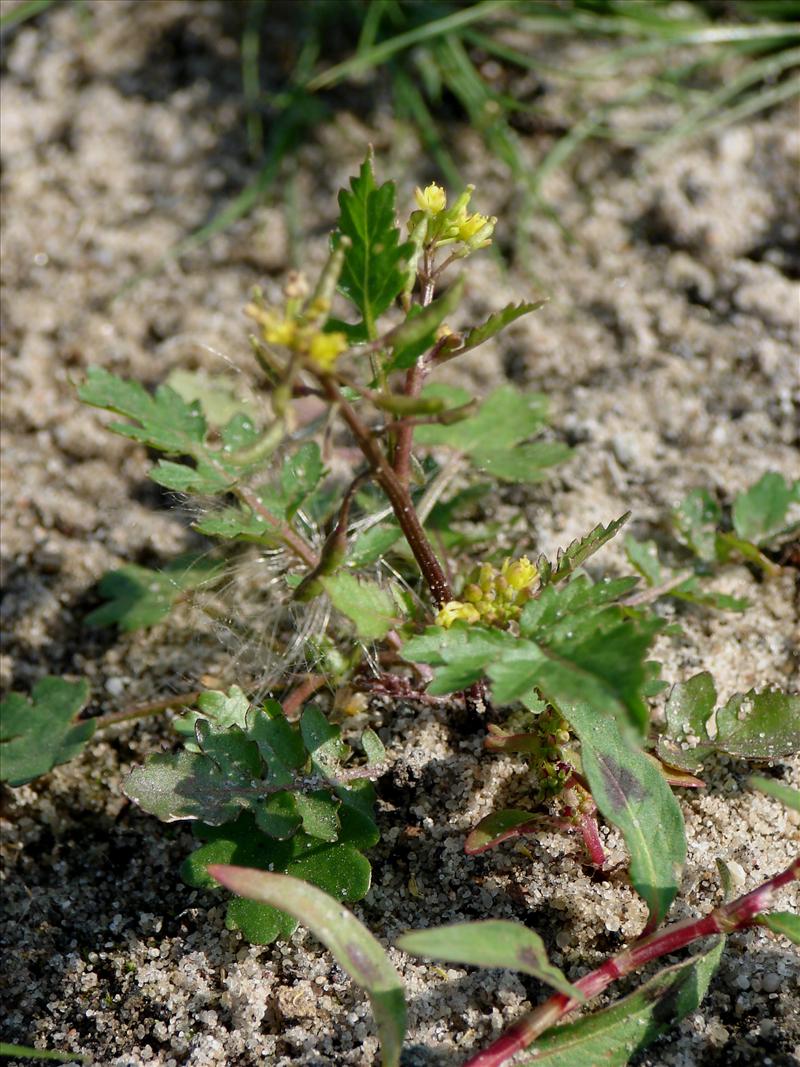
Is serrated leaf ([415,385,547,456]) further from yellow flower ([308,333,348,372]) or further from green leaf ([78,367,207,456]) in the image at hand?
yellow flower ([308,333,348,372])

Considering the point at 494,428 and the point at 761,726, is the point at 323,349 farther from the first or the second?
the point at 761,726

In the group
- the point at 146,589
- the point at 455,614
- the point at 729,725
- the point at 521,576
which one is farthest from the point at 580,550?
the point at 146,589

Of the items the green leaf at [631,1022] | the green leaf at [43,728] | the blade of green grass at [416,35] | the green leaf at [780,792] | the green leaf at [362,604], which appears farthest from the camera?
the blade of green grass at [416,35]

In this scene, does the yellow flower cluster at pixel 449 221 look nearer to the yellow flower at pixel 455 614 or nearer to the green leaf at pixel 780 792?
the yellow flower at pixel 455 614

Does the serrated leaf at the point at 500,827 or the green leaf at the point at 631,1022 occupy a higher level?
the serrated leaf at the point at 500,827

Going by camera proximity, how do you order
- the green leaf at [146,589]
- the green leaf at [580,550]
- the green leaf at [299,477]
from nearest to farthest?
the green leaf at [580,550], the green leaf at [299,477], the green leaf at [146,589]

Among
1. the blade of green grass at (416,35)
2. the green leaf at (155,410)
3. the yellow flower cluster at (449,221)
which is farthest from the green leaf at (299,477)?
the blade of green grass at (416,35)

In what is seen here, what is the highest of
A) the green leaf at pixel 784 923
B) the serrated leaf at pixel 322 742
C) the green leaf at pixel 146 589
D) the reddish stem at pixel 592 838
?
the green leaf at pixel 146 589
